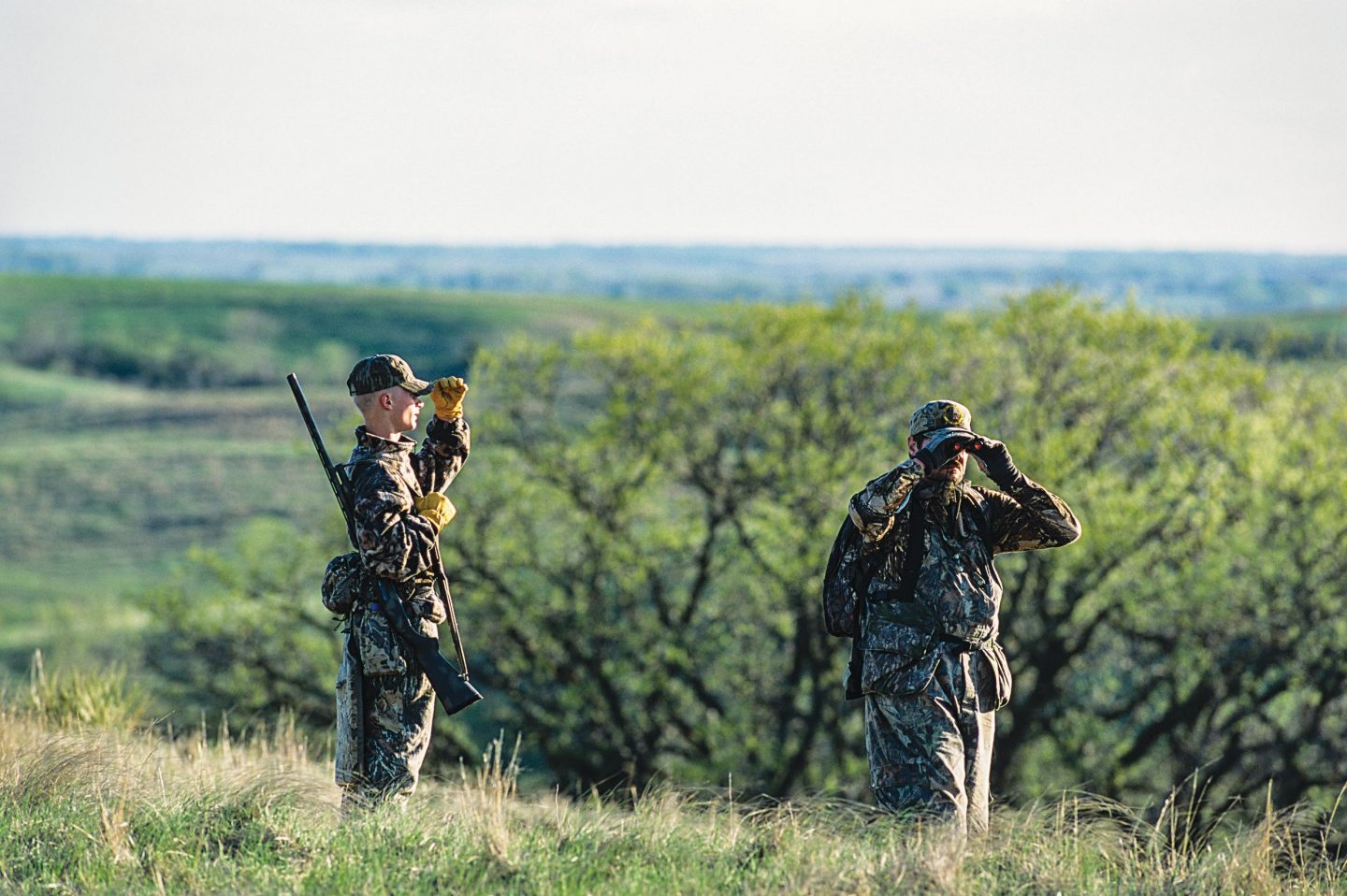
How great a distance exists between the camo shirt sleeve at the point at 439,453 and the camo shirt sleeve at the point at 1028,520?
2.40m

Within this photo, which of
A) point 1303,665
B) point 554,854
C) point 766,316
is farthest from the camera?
point 766,316

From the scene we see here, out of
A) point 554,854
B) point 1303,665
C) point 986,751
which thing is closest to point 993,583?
point 986,751

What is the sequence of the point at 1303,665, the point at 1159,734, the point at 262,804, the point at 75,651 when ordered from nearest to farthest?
the point at 262,804, the point at 1303,665, the point at 1159,734, the point at 75,651

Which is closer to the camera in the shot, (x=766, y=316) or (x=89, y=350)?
(x=766, y=316)

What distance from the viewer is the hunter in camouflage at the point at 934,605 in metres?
5.79

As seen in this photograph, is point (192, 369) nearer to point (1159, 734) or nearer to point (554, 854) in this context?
point (1159, 734)

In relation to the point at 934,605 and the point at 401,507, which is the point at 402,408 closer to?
the point at 401,507

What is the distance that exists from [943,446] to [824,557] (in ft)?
39.0

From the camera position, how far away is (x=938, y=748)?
19.1 ft

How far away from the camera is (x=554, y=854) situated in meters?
5.38

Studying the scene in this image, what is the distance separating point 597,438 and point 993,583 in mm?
13676

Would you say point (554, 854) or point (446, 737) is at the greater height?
point (554, 854)

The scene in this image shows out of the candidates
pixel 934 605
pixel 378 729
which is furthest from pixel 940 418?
pixel 378 729

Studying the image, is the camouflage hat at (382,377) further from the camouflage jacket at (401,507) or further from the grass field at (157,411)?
the grass field at (157,411)
